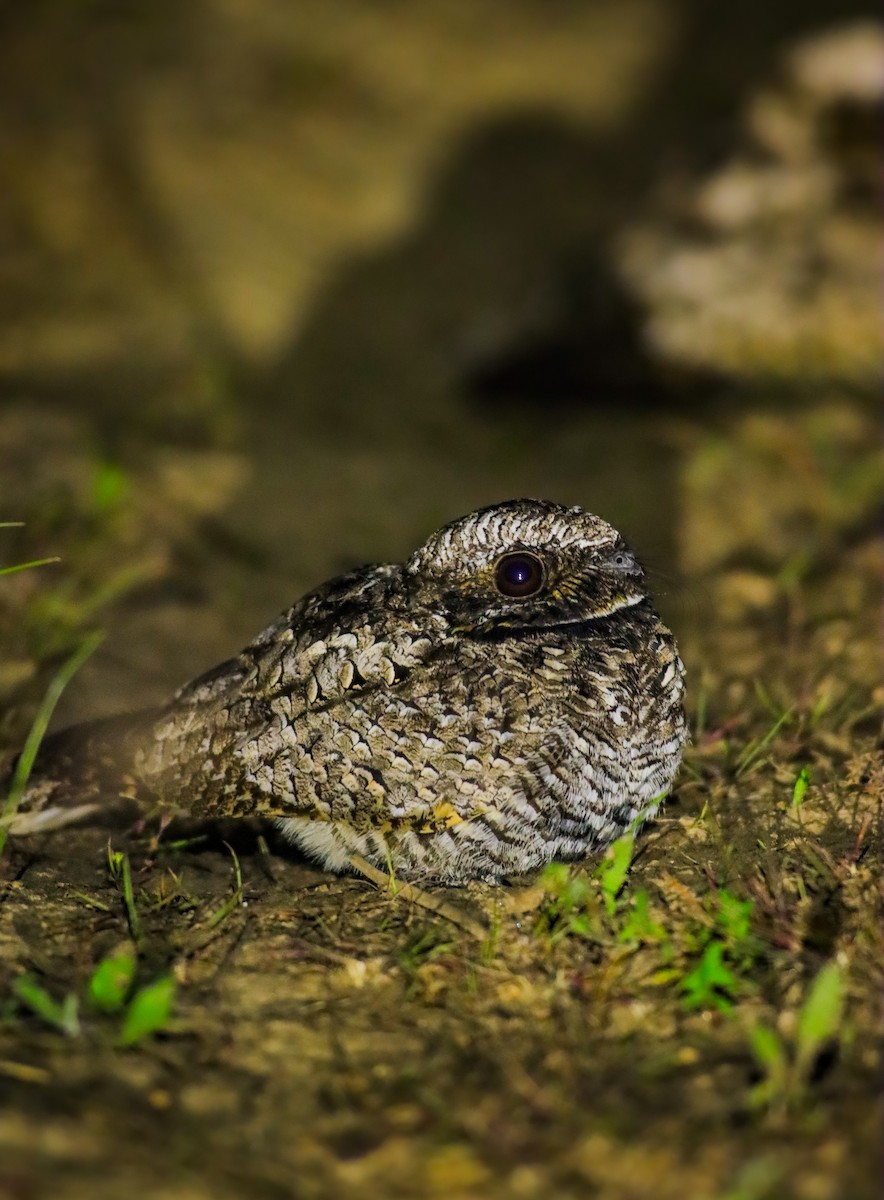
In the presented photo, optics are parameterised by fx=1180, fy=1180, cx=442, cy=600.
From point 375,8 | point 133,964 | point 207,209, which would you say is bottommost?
point 133,964

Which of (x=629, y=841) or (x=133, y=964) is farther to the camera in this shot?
(x=629, y=841)

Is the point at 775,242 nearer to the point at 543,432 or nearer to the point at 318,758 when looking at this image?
the point at 543,432

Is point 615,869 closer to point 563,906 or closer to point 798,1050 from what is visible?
point 563,906

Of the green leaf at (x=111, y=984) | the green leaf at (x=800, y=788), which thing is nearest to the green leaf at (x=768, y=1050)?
the green leaf at (x=800, y=788)

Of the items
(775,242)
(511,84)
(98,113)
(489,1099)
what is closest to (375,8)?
(511,84)

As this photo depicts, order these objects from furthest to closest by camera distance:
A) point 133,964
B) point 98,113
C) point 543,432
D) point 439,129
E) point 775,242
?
1. point 439,129
2. point 98,113
3. point 775,242
4. point 543,432
5. point 133,964

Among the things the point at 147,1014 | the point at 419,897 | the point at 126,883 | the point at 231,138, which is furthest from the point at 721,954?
the point at 231,138

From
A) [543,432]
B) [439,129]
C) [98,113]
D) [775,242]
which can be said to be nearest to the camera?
[543,432]
